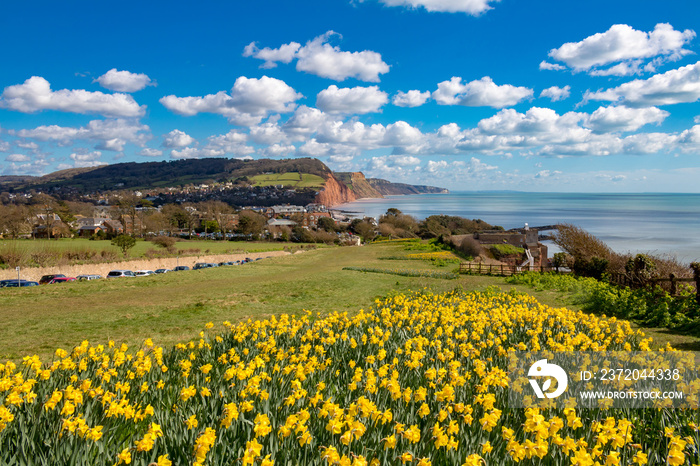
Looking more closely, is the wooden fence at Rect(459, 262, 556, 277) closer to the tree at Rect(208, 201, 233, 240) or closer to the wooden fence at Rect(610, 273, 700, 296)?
the wooden fence at Rect(610, 273, 700, 296)

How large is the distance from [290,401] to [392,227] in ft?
270

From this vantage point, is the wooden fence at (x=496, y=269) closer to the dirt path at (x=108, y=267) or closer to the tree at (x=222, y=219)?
the dirt path at (x=108, y=267)

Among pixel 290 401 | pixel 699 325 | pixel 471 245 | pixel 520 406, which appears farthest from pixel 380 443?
pixel 471 245

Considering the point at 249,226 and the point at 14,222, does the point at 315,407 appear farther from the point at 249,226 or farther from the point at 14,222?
the point at 249,226

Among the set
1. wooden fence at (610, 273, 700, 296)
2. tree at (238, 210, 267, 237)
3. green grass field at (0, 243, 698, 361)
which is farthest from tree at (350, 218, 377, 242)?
wooden fence at (610, 273, 700, 296)

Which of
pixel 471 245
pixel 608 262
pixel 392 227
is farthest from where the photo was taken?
pixel 392 227

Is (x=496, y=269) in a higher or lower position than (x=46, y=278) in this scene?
higher

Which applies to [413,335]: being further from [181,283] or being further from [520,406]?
[181,283]

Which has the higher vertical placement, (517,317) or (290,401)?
(290,401)

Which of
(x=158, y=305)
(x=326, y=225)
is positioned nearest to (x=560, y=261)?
(x=158, y=305)

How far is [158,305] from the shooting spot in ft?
48.0

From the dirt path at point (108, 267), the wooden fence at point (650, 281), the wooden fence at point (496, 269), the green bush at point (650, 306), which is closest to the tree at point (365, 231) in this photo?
the dirt path at point (108, 267)

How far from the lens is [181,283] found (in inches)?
894

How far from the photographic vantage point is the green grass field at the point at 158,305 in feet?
31.8
